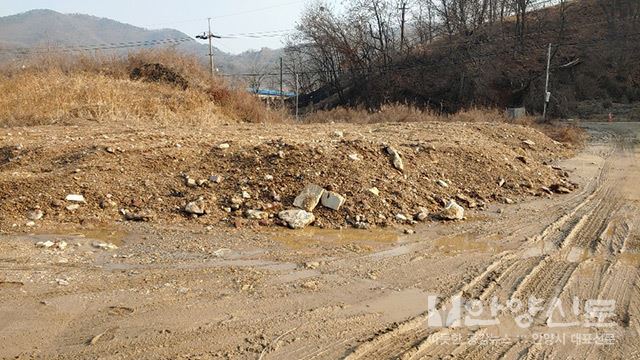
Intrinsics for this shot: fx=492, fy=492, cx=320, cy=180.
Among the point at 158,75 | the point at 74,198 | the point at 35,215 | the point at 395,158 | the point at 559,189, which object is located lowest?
the point at 559,189

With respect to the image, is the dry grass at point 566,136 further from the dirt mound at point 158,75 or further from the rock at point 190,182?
the rock at point 190,182

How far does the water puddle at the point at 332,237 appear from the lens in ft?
19.2

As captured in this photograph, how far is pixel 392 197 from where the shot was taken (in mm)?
7164

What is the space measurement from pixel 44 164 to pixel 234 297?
4.87 m

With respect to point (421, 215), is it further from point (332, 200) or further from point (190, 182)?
point (190, 182)

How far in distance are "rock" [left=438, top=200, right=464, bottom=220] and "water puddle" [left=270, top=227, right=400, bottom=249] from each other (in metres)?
0.95

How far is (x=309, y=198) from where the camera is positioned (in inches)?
266

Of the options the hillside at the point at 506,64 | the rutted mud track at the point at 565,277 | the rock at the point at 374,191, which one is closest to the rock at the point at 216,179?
the rock at the point at 374,191

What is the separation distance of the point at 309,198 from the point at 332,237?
88 cm

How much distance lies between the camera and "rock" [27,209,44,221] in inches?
236

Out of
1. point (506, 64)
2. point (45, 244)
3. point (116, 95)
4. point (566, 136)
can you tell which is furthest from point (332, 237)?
point (506, 64)

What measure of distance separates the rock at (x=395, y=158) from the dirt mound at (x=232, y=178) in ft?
0.26

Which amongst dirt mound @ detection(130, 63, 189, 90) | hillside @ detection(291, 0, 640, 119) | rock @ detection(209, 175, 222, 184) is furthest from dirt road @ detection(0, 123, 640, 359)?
hillside @ detection(291, 0, 640, 119)

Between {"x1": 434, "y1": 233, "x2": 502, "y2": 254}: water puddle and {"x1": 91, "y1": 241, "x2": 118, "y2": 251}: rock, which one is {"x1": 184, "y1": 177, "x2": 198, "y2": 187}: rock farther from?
{"x1": 434, "y1": 233, "x2": 502, "y2": 254}: water puddle
